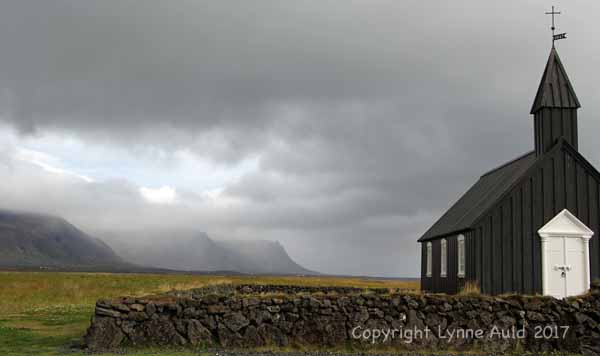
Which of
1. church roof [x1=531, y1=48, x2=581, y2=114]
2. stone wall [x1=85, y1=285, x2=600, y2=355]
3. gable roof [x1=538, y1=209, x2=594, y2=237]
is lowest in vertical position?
stone wall [x1=85, y1=285, x2=600, y2=355]

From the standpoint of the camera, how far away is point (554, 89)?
103 feet

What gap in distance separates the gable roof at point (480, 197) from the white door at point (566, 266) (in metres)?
3.36

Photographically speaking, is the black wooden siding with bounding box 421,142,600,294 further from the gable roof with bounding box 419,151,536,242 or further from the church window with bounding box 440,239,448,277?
the church window with bounding box 440,239,448,277

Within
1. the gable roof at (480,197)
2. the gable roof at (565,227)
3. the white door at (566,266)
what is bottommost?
the white door at (566,266)

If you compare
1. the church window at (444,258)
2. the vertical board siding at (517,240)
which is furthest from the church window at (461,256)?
the church window at (444,258)

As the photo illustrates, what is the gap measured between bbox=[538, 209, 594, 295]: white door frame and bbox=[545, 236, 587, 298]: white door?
0.10 metres

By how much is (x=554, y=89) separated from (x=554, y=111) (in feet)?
3.91

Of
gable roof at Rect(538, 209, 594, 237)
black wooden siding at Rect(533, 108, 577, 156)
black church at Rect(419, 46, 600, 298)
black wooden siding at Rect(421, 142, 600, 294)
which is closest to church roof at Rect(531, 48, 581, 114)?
black wooden siding at Rect(533, 108, 577, 156)

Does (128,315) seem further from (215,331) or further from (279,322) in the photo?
(279,322)

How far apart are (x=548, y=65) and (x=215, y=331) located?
69.7ft

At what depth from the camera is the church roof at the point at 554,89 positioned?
31.0m

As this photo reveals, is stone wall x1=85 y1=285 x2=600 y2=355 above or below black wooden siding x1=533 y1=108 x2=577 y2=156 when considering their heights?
below

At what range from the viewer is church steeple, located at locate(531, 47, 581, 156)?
3058 centimetres

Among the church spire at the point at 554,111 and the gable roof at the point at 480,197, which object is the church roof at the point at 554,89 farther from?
the gable roof at the point at 480,197
